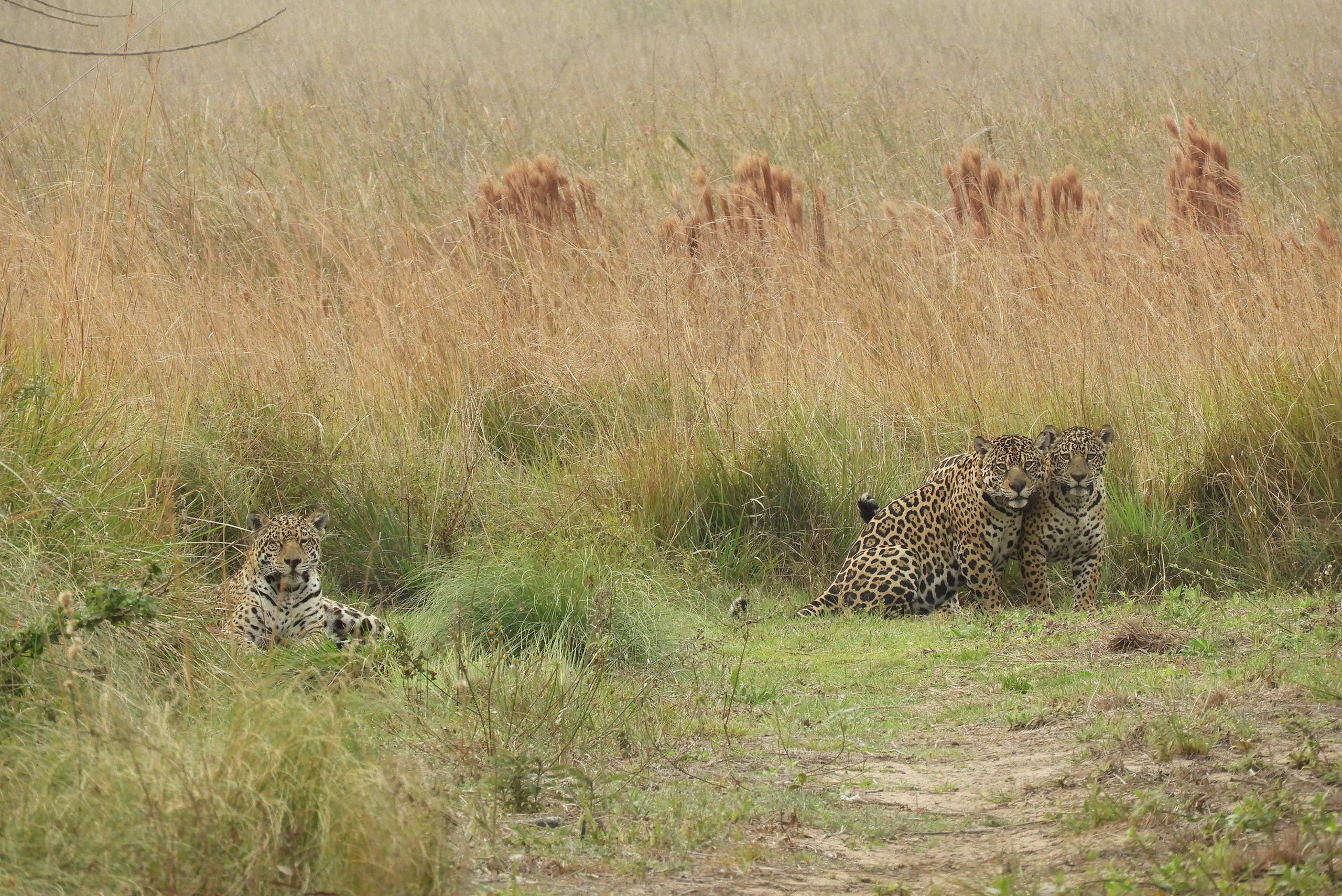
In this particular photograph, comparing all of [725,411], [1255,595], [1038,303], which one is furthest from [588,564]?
[1038,303]

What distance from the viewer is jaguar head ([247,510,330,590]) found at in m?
6.09

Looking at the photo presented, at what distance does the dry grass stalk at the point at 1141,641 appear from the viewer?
584 centimetres

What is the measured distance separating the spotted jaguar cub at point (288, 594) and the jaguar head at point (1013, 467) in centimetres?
283

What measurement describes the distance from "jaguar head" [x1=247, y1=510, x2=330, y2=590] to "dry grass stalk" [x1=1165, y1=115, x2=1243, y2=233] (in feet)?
18.8

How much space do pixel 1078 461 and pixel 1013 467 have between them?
290 millimetres

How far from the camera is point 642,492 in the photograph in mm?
7348

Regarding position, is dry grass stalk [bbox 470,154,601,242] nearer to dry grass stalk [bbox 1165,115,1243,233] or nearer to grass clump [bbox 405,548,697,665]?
dry grass stalk [bbox 1165,115,1243,233]

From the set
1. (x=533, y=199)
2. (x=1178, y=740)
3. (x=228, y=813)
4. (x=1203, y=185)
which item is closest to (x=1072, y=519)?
(x=1178, y=740)

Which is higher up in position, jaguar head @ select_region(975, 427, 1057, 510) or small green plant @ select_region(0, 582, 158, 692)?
small green plant @ select_region(0, 582, 158, 692)

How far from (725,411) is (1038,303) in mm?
2445

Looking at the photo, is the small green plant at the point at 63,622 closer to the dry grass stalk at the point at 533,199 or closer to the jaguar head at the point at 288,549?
the jaguar head at the point at 288,549

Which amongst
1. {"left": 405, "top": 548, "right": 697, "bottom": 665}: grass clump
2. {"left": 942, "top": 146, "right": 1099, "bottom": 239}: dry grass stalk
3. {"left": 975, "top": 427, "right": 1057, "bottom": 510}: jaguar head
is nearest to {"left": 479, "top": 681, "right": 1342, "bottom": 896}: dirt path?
{"left": 405, "top": 548, "right": 697, "bottom": 665}: grass clump

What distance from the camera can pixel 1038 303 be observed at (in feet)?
29.8

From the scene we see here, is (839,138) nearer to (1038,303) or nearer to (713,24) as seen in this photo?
(1038,303)
